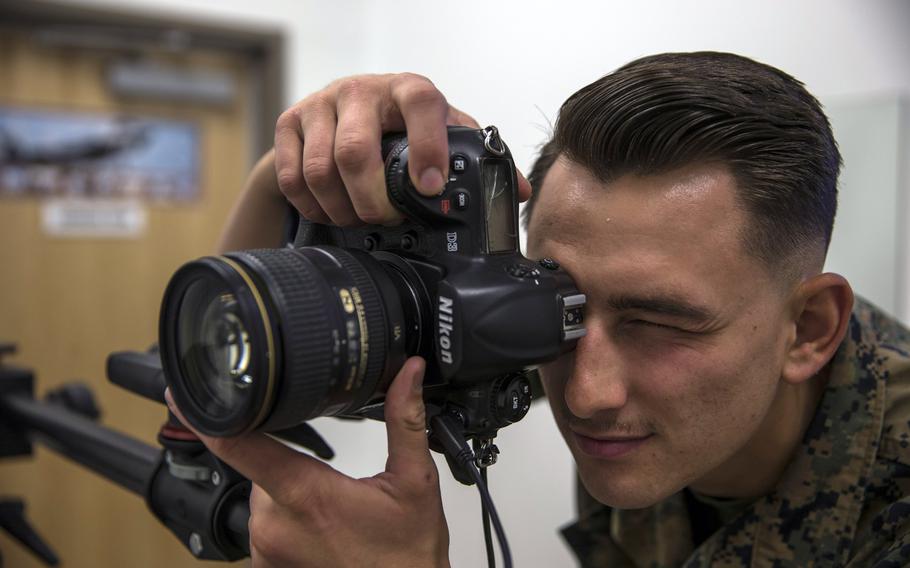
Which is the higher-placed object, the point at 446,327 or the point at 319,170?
the point at 319,170

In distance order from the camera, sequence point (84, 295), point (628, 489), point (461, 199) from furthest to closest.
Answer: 1. point (84, 295)
2. point (628, 489)
3. point (461, 199)

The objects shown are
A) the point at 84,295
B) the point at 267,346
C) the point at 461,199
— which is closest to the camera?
the point at 267,346

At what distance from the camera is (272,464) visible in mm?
511

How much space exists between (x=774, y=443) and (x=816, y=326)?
0.15 m

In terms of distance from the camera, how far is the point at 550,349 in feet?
1.87

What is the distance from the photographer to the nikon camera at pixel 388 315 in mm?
472

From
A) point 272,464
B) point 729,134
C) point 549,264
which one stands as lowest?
point 272,464

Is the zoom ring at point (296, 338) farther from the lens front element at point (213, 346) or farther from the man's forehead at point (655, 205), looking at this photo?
the man's forehead at point (655, 205)

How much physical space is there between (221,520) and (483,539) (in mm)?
215

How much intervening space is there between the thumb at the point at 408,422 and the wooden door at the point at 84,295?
1.20 m

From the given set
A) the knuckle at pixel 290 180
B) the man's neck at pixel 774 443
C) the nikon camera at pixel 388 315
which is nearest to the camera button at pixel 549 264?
the nikon camera at pixel 388 315

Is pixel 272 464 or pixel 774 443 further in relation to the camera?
pixel 774 443

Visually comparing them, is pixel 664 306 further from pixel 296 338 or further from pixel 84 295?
pixel 84 295

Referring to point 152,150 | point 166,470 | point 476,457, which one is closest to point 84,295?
point 152,150
